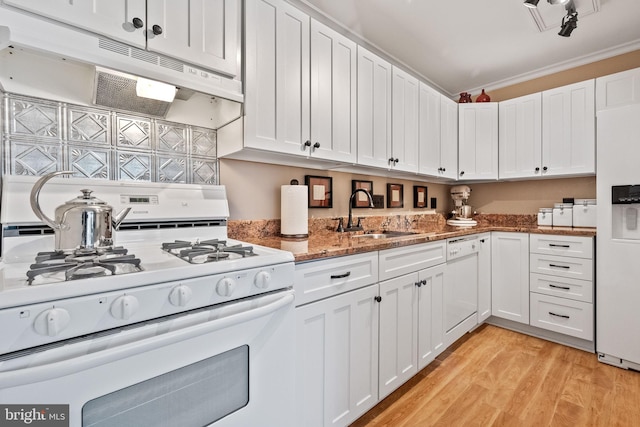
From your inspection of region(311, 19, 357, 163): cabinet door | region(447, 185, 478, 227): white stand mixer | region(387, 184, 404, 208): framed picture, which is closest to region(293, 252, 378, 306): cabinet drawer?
region(311, 19, 357, 163): cabinet door

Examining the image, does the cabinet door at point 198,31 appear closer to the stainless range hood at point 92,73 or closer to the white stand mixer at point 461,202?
the stainless range hood at point 92,73

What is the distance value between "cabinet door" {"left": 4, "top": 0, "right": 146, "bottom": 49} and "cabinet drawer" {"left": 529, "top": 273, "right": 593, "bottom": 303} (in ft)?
10.6

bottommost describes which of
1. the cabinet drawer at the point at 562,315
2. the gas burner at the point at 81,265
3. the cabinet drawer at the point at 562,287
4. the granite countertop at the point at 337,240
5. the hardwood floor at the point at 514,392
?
the hardwood floor at the point at 514,392

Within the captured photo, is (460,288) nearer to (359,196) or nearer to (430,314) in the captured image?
(430,314)

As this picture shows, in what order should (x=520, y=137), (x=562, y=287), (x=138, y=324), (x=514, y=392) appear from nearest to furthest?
(x=138, y=324) < (x=514, y=392) < (x=562, y=287) < (x=520, y=137)

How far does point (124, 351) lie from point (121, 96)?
42.6 inches

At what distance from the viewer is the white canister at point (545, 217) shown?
2.88 m

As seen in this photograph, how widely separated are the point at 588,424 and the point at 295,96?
7.81 feet

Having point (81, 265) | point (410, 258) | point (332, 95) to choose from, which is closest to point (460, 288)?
point (410, 258)

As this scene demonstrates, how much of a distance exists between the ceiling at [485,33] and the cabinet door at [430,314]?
1840 mm

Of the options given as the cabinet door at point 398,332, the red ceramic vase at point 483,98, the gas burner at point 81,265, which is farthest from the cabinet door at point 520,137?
the gas burner at point 81,265

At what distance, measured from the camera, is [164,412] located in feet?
2.82

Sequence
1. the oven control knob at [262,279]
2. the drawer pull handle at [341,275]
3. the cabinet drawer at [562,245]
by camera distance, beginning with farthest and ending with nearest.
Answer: the cabinet drawer at [562,245], the drawer pull handle at [341,275], the oven control knob at [262,279]

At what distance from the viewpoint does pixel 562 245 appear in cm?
246
